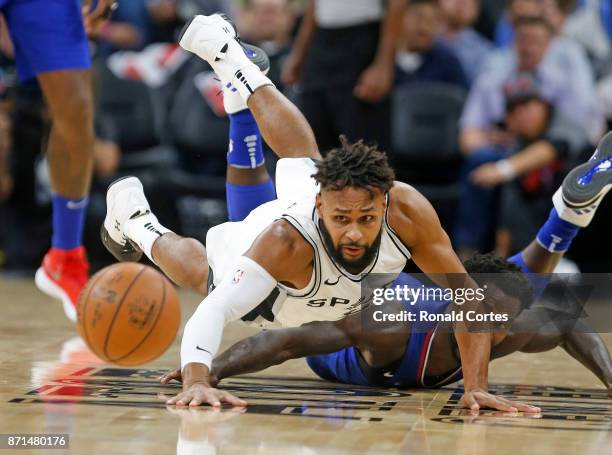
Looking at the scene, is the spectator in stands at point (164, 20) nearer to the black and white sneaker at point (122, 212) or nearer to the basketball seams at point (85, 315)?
the black and white sneaker at point (122, 212)

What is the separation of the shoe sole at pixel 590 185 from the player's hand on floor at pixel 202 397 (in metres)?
2.24

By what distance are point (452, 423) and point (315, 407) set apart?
57 cm

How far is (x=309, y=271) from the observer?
179 inches

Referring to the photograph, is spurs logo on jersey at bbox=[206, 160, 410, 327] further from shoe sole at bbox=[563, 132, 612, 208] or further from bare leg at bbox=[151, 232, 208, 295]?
shoe sole at bbox=[563, 132, 612, 208]

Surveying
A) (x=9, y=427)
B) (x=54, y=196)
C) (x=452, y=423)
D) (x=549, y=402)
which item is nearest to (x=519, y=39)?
(x=54, y=196)

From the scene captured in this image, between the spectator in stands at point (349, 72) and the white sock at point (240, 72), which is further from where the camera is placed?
the spectator in stands at point (349, 72)

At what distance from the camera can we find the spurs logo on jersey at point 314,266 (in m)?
4.52

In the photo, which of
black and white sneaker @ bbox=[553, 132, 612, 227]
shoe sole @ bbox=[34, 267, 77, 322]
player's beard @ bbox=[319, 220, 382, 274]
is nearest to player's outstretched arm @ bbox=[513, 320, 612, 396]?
black and white sneaker @ bbox=[553, 132, 612, 227]

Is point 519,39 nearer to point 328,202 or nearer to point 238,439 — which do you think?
point 328,202

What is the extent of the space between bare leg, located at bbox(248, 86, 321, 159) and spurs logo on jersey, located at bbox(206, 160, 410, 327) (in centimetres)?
17

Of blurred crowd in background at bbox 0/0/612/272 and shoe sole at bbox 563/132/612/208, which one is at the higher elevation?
blurred crowd in background at bbox 0/0/612/272

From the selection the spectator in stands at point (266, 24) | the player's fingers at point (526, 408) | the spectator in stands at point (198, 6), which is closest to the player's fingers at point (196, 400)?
the player's fingers at point (526, 408)

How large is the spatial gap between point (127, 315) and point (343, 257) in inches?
38.0

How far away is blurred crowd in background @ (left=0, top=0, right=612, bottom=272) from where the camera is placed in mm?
8000
